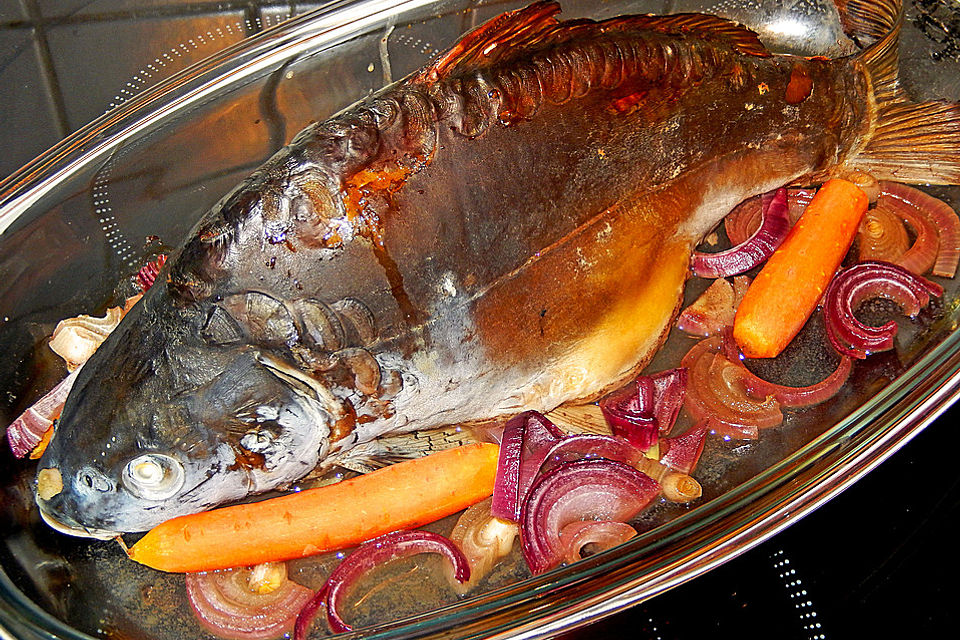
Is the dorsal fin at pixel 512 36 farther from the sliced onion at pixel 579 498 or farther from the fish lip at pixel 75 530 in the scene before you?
the fish lip at pixel 75 530

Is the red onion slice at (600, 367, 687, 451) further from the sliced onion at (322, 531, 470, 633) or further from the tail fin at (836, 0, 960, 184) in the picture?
the tail fin at (836, 0, 960, 184)

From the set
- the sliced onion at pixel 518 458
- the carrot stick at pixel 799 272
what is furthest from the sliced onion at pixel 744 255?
the sliced onion at pixel 518 458

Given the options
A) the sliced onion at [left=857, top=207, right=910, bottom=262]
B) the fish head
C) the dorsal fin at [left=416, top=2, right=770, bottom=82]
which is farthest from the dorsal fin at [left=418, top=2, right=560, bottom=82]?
the sliced onion at [left=857, top=207, right=910, bottom=262]

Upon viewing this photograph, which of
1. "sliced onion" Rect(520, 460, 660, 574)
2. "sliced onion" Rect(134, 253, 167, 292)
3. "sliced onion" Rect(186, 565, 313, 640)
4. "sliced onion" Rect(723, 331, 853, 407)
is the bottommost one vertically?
"sliced onion" Rect(186, 565, 313, 640)

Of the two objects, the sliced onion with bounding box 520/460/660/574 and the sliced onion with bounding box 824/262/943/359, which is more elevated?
the sliced onion with bounding box 824/262/943/359

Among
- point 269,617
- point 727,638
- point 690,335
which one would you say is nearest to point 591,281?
point 690,335

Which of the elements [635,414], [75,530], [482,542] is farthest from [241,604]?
[635,414]
